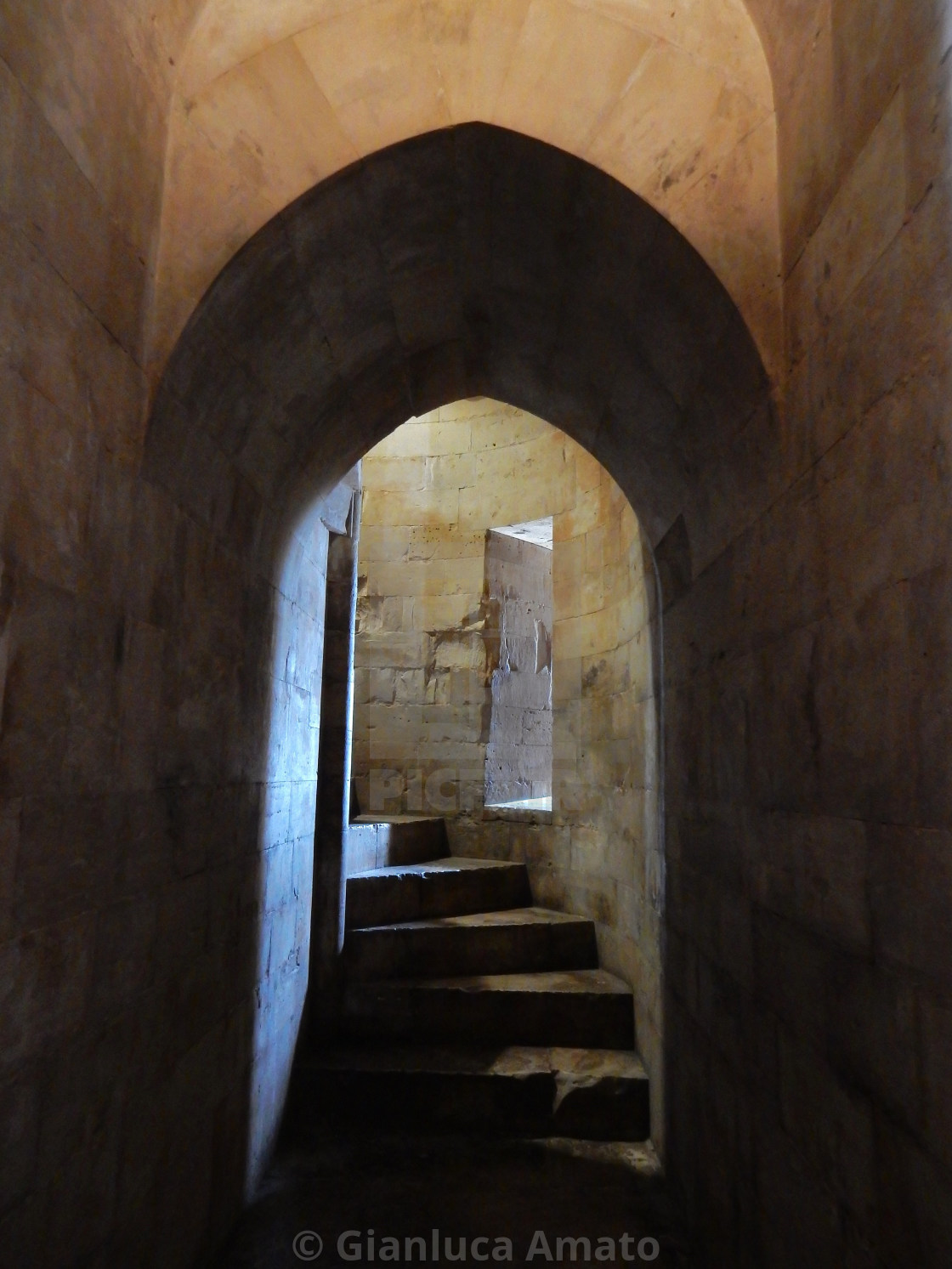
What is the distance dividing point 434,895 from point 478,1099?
58.1 inches

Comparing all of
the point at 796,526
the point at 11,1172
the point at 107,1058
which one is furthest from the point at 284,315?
the point at 11,1172

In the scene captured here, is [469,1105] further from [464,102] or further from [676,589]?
[464,102]

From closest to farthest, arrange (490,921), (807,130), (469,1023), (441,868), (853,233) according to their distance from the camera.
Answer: (853,233)
(807,130)
(469,1023)
(490,921)
(441,868)

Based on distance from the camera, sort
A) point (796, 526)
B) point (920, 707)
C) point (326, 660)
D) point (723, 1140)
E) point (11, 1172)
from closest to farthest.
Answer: point (920, 707) → point (11, 1172) → point (796, 526) → point (723, 1140) → point (326, 660)

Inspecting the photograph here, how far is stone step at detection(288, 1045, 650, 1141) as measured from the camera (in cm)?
385

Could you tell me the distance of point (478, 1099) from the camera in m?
3.89

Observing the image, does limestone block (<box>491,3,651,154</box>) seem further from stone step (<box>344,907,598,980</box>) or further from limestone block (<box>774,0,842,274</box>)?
stone step (<box>344,907,598,980</box>)

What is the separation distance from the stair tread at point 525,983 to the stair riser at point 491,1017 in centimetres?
3

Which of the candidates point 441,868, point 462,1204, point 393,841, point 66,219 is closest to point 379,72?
point 66,219

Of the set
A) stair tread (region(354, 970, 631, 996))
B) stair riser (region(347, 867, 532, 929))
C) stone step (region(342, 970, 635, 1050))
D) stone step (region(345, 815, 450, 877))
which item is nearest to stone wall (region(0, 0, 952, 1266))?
stone step (region(342, 970, 635, 1050))

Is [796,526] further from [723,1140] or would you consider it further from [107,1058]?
[107,1058]

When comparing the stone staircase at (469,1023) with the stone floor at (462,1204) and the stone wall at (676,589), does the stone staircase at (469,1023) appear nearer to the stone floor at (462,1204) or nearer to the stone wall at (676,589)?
the stone floor at (462,1204)

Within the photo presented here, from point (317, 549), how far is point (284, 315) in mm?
1755

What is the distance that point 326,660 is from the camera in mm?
4695
